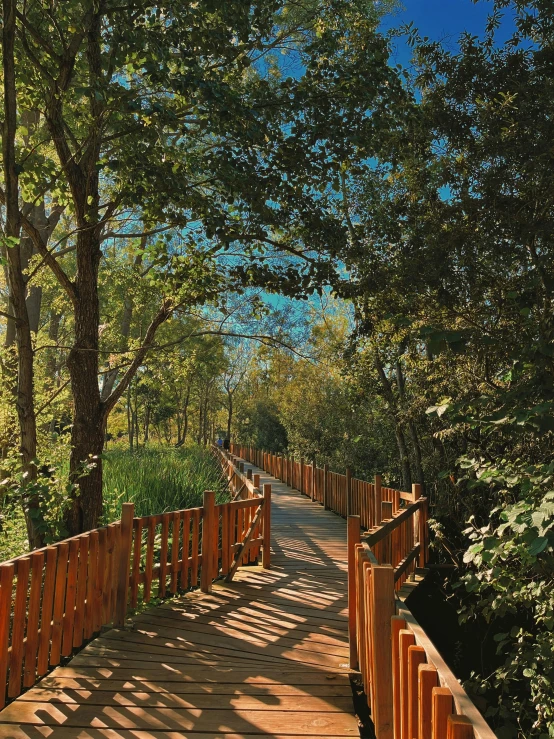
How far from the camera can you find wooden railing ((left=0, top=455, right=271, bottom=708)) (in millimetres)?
3852

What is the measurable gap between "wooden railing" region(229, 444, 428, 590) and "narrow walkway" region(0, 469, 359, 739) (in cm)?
87

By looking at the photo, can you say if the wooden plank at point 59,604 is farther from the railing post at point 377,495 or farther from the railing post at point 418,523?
the railing post at point 377,495

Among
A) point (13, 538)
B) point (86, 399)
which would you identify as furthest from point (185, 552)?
point (13, 538)

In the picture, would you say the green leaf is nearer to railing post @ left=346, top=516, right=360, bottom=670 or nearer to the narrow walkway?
the narrow walkway

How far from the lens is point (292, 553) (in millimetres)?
9219

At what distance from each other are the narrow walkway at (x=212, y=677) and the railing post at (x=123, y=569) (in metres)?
0.16

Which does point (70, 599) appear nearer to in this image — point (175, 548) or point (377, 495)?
point (175, 548)

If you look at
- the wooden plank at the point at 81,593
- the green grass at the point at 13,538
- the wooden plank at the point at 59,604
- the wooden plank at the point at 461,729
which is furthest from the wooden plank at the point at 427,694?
the green grass at the point at 13,538

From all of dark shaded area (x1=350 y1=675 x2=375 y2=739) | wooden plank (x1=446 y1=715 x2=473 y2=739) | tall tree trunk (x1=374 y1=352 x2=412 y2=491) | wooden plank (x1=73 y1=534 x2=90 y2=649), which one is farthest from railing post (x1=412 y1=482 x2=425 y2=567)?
wooden plank (x1=446 y1=715 x2=473 y2=739)

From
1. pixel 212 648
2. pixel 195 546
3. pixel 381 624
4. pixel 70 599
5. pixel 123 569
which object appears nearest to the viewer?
pixel 381 624

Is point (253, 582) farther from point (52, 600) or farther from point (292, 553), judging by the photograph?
point (52, 600)

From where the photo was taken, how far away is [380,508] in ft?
31.2

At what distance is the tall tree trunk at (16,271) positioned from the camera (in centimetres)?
538

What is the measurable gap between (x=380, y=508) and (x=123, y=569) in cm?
519
